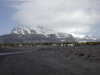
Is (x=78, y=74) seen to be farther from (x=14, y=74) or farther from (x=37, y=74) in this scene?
(x=14, y=74)

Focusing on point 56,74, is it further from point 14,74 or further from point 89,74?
point 14,74

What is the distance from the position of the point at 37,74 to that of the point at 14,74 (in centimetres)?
145

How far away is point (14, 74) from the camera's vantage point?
9812mm

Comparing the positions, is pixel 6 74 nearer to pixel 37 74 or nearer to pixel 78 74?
pixel 37 74

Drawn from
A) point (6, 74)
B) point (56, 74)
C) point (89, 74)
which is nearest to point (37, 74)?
point (56, 74)

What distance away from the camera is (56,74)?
9.31 meters

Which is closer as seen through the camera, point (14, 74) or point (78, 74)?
point (78, 74)

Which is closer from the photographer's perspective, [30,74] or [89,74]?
[89,74]

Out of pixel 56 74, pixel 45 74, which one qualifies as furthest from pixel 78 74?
pixel 45 74

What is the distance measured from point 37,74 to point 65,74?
5.56 feet

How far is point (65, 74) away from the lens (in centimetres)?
921

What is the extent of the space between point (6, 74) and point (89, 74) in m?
5.00

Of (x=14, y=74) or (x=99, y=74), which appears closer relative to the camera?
(x=99, y=74)

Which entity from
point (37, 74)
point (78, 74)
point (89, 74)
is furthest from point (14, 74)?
point (89, 74)
